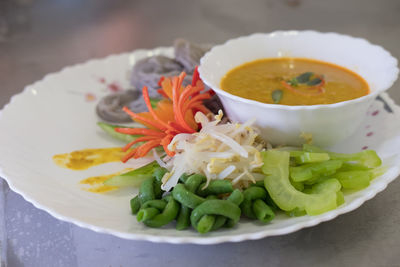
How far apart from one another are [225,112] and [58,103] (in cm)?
116

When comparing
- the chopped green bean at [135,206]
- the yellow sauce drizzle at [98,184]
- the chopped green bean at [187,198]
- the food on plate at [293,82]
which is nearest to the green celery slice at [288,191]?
the chopped green bean at [187,198]

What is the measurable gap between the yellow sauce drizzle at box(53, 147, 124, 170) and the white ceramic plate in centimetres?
4

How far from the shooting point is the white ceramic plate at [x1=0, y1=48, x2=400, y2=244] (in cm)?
203

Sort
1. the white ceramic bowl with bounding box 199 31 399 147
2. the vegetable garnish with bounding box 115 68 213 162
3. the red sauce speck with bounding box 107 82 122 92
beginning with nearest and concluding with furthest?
the white ceramic bowl with bounding box 199 31 399 147
the vegetable garnish with bounding box 115 68 213 162
the red sauce speck with bounding box 107 82 122 92

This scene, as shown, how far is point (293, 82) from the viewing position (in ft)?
8.94

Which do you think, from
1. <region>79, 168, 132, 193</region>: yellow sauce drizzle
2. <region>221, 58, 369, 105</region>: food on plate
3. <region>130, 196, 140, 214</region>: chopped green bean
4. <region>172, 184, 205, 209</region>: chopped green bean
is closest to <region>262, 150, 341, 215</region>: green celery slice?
<region>172, 184, 205, 209</region>: chopped green bean

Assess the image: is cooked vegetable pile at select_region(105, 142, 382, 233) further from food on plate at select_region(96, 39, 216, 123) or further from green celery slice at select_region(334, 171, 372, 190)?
food on plate at select_region(96, 39, 216, 123)

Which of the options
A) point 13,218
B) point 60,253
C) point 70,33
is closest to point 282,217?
point 60,253

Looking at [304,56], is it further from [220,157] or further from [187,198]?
[187,198]

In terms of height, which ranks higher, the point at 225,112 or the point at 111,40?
the point at 225,112

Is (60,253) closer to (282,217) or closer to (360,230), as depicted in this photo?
(282,217)

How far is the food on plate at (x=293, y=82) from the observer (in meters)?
2.62

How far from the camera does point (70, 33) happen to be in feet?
17.5

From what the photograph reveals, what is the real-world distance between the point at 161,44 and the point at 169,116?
240 centimetres
